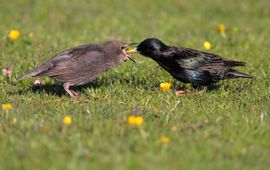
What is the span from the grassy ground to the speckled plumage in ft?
0.69

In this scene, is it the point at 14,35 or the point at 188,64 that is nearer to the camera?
the point at 188,64

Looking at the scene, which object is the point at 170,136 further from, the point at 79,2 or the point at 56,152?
the point at 79,2

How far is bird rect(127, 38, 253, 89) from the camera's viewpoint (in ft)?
26.3

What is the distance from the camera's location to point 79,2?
14523 millimetres

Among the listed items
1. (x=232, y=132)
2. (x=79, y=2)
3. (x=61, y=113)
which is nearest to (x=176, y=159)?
(x=232, y=132)

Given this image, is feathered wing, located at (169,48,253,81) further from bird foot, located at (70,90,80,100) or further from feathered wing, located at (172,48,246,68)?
bird foot, located at (70,90,80,100)

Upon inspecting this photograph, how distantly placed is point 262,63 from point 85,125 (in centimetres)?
464

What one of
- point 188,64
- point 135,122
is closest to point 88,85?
point 188,64

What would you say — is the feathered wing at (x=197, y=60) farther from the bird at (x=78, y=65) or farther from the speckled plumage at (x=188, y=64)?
the bird at (x=78, y=65)

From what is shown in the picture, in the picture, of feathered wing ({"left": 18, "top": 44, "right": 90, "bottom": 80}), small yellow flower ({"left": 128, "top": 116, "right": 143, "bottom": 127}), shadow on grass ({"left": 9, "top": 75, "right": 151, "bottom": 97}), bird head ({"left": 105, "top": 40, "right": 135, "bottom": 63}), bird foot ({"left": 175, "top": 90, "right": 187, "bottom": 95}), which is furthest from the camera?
shadow on grass ({"left": 9, "top": 75, "right": 151, "bottom": 97})

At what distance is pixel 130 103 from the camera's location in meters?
7.28

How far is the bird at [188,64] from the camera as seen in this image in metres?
8.01

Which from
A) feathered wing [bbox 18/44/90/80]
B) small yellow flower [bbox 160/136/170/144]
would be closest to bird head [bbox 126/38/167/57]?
feathered wing [bbox 18/44/90/80]

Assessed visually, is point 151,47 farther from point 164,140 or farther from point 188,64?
point 164,140
